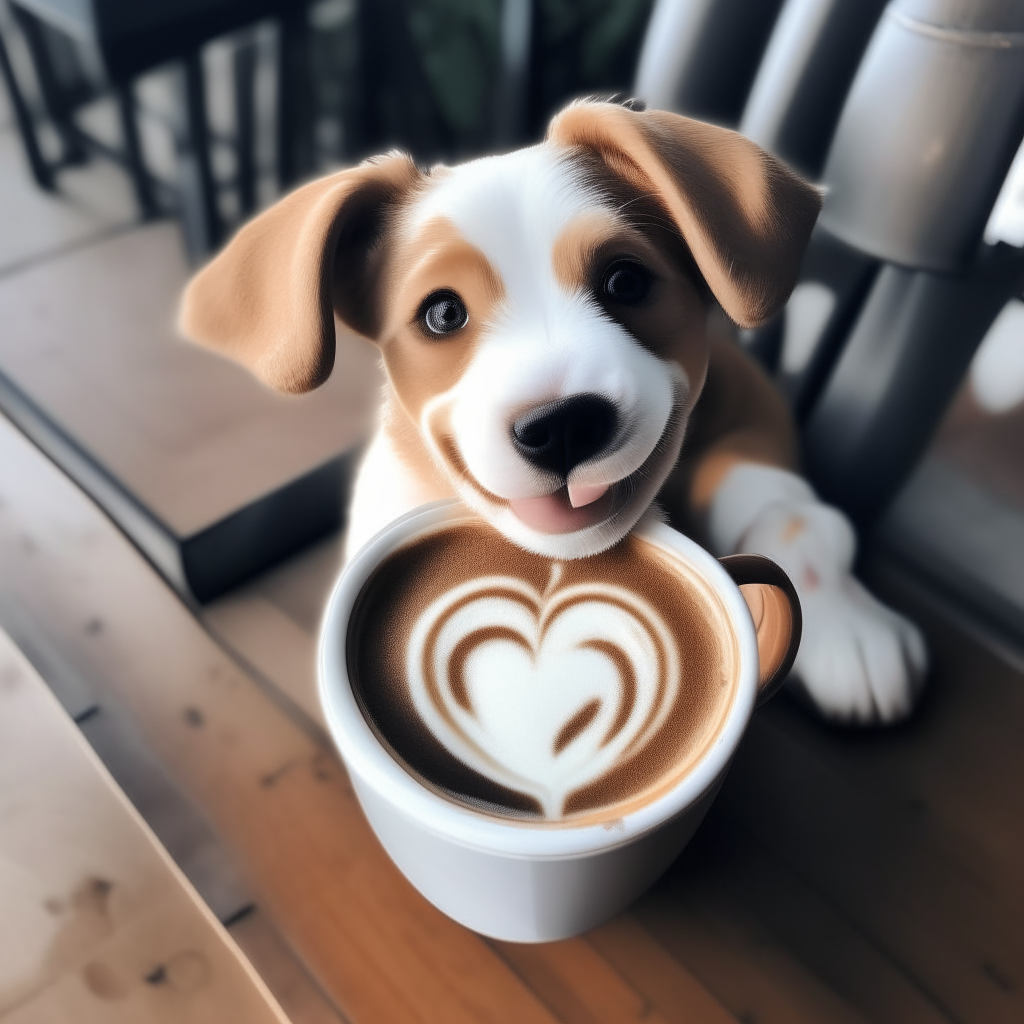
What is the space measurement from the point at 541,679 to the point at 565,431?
4.4 inches

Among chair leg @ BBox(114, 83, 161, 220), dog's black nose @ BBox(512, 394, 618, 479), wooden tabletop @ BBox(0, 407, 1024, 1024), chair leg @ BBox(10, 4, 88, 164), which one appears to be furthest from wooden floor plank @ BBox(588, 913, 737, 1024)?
chair leg @ BBox(10, 4, 88, 164)

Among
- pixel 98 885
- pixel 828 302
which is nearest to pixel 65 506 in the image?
pixel 98 885

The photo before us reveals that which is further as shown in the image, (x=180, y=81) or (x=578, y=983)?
(x=180, y=81)

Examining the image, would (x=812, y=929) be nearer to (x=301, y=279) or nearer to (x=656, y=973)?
(x=656, y=973)

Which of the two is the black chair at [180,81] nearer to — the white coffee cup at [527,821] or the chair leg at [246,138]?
the chair leg at [246,138]

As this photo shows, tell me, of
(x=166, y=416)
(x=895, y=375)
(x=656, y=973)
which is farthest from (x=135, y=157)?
(x=656, y=973)

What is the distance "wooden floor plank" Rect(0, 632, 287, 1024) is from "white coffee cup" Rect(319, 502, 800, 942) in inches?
4.9

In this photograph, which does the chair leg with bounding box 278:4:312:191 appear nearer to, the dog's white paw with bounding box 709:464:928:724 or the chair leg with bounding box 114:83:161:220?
the chair leg with bounding box 114:83:161:220

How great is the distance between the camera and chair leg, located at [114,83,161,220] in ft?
2.43

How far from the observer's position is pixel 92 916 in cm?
46

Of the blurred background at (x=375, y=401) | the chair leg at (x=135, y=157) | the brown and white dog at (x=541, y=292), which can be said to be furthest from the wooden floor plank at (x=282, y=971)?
the chair leg at (x=135, y=157)

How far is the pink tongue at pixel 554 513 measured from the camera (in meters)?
0.36

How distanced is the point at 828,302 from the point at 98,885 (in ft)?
1.81

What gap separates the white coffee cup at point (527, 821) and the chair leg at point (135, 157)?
1.81 ft
